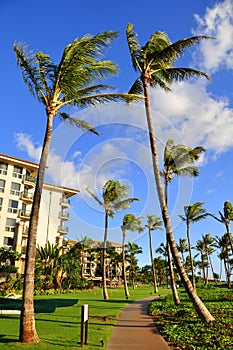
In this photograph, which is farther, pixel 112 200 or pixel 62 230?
pixel 62 230

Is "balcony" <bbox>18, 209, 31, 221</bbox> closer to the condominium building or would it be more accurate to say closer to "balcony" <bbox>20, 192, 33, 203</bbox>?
the condominium building

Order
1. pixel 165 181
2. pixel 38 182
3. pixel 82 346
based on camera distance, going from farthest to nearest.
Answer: pixel 165 181 → pixel 38 182 → pixel 82 346

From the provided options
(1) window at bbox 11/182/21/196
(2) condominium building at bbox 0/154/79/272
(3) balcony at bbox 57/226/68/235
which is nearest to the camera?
(2) condominium building at bbox 0/154/79/272

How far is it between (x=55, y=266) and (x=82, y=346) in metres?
41.0

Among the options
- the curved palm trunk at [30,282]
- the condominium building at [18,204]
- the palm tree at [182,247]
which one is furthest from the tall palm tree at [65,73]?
the palm tree at [182,247]

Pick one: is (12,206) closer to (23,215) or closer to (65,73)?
(23,215)

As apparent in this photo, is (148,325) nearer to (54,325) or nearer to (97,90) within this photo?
(54,325)

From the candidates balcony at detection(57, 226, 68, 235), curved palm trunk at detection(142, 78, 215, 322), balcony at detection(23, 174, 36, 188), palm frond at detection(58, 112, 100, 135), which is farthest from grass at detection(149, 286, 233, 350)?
balcony at detection(57, 226, 68, 235)

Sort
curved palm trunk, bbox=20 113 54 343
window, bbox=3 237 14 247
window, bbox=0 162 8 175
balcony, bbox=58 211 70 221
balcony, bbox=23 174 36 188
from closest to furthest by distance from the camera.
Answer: curved palm trunk, bbox=20 113 54 343 < window, bbox=3 237 14 247 < window, bbox=0 162 8 175 < balcony, bbox=23 174 36 188 < balcony, bbox=58 211 70 221

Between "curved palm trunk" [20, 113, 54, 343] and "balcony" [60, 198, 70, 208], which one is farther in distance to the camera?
"balcony" [60, 198, 70, 208]

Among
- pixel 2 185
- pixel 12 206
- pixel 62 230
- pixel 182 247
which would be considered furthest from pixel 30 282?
pixel 182 247

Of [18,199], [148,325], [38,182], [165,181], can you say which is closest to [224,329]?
[148,325]

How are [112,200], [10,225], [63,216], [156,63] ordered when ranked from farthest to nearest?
[63,216] < [10,225] < [112,200] < [156,63]

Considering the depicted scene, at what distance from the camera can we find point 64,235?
64.6m
